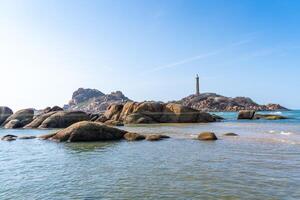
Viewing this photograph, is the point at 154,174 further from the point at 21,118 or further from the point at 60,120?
the point at 21,118

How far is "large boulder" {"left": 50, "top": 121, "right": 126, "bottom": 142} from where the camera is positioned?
29484 millimetres

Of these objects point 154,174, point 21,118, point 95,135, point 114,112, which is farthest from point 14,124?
point 154,174

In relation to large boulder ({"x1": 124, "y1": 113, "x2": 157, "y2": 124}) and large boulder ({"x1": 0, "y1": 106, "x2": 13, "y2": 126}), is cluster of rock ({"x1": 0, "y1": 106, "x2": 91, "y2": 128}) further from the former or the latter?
large boulder ({"x1": 124, "y1": 113, "x2": 157, "y2": 124})

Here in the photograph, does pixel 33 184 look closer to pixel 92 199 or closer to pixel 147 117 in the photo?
pixel 92 199

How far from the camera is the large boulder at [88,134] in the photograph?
29484mm

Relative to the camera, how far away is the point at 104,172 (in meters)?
15.4

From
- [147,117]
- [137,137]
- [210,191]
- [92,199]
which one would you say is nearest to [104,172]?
[92,199]

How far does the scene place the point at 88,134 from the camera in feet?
97.2

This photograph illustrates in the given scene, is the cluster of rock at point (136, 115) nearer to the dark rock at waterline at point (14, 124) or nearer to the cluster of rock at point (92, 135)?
the dark rock at waterline at point (14, 124)

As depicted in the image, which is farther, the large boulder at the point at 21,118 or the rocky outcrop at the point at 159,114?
the rocky outcrop at the point at 159,114

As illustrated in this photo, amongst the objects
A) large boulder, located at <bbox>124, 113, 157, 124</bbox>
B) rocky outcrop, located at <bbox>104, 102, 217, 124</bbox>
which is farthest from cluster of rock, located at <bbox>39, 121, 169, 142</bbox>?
rocky outcrop, located at <bbox>104, 102, 217, 124</bbox>

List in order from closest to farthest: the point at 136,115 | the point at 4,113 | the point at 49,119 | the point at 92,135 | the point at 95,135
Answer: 1. the point at 92,135
2. the point at 95,135
3. the point at 49,119
4. the point at 136,115
5. the point at 4,113

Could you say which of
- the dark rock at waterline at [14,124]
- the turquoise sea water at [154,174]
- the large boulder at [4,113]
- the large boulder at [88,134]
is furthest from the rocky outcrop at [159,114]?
the turquoise sea water at [154,174]


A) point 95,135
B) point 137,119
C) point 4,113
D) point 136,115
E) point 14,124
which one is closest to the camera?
point 95,135
